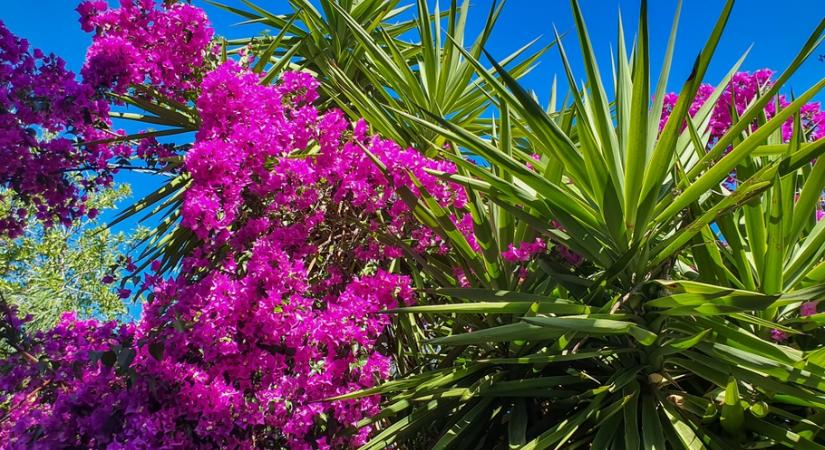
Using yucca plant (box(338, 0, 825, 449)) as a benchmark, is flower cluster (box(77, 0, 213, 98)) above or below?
above

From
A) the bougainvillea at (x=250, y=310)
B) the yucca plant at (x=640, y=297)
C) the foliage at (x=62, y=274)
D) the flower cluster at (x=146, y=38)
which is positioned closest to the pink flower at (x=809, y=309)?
the yucca plant at (x=640, y=297)

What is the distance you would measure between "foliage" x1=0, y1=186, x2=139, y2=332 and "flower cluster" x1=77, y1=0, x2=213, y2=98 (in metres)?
6.55

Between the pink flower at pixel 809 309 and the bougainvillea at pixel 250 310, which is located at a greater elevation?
the bougainvillea at pixel 250 310

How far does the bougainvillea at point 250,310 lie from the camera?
6.36 ft

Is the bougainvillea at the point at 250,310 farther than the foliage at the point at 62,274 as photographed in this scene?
No

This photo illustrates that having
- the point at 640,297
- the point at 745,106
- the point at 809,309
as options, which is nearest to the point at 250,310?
the point at 640,297

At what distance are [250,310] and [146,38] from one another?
1.44 metres

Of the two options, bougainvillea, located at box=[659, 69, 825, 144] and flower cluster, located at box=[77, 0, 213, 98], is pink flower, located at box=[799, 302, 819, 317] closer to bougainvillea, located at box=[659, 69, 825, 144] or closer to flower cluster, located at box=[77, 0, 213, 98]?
bougainvillea, located at box=[659, 69, 825, 144]

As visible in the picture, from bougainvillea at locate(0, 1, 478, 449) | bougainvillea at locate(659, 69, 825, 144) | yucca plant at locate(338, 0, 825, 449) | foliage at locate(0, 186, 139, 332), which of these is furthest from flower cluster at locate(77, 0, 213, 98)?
foliage at locate(0, 186, 139, 332)

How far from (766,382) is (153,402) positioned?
1.89 m

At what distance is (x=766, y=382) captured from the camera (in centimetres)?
160

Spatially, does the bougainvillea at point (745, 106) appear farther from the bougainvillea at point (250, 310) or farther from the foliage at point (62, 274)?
the foliage at point (62, 274)

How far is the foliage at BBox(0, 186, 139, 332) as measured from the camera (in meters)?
8.66

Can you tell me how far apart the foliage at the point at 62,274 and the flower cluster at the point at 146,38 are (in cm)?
655
